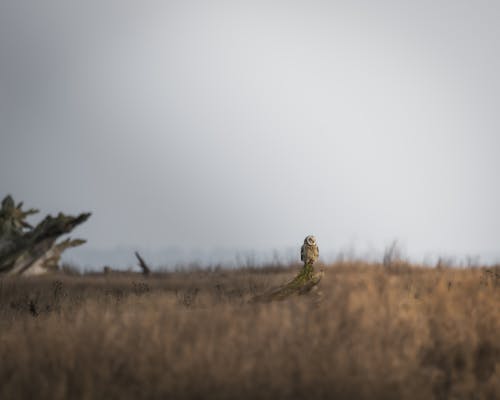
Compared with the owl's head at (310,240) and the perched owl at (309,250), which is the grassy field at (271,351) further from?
the owl's head at (310,240)

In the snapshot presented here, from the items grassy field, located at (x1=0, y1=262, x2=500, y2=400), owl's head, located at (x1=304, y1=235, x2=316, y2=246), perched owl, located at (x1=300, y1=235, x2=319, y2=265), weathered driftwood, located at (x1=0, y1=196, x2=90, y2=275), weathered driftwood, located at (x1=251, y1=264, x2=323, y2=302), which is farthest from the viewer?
weathered driftwood, located at (x1=0, y1=196, x2=90, y2=275)

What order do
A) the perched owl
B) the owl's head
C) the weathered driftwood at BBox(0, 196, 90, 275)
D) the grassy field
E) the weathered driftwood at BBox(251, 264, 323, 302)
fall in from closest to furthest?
the grassy field → the weathered driftwood at BBox(251, 264, 323, 302) → the perched owl → the owl's head → the weathered driftwood at BBox(0, 196, 90, 275)

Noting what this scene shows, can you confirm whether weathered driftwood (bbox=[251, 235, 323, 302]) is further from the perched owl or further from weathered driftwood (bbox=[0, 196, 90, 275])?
weathered driftwood (bbox=[0, 196, 90, 275])

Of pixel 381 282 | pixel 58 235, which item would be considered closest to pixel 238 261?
pixel 58 235

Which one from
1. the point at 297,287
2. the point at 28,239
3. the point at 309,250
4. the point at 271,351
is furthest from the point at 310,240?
the point at 28,239

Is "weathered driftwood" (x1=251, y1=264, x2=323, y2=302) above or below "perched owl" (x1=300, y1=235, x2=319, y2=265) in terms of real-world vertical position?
below

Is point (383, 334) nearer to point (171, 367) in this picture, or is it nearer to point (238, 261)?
point (171, 367)

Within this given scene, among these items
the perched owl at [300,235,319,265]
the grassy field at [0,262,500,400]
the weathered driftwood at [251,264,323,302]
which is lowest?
the grassy field at [0,262,500,400]

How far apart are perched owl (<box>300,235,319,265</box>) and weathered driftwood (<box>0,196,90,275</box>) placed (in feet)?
40.9

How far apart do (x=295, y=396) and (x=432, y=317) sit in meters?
3.15

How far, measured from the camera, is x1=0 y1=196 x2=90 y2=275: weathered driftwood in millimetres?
20609

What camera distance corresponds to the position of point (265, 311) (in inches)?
291

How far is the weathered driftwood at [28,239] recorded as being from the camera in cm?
2061

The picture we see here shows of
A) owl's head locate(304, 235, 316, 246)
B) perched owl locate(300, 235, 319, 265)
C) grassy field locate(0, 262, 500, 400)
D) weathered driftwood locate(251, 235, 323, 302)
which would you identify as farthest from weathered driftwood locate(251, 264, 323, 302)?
owl's head locate(304, 235, 316, 246)
